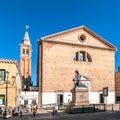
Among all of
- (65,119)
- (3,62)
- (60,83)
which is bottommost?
(65,119)

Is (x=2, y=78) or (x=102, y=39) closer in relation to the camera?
(x=2, y=78)

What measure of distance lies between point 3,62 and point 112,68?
24684 millimetres

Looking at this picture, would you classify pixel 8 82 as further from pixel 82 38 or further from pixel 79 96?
pixel 82 38

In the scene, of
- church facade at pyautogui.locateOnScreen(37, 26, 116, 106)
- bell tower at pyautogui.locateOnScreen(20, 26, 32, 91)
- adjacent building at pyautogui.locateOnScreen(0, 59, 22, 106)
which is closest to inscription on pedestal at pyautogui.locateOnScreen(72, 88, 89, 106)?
adjacent building at pyautogui.locateOnScreen(0, 59, 22, 106)

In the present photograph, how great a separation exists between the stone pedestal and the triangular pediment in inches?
626

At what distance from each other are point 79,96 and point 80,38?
62.8ft

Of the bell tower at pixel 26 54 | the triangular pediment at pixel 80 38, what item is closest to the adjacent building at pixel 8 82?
the triangular pediment at pixel 80 38

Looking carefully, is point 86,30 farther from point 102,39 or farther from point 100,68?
point 100,68

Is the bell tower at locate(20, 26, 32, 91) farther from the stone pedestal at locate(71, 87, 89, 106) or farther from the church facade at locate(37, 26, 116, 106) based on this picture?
the stone pedestal at locate(71, 87, 89, 106)

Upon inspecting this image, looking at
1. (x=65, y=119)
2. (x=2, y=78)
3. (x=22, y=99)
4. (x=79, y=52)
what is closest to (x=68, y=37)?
(x=79, y=52)

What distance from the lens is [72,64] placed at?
47.0 meters

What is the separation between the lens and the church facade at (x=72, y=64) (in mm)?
44688

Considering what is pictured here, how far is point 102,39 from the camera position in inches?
1977

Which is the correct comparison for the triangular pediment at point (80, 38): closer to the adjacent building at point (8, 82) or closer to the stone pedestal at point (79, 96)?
the adjacent building at point (8, 82)
